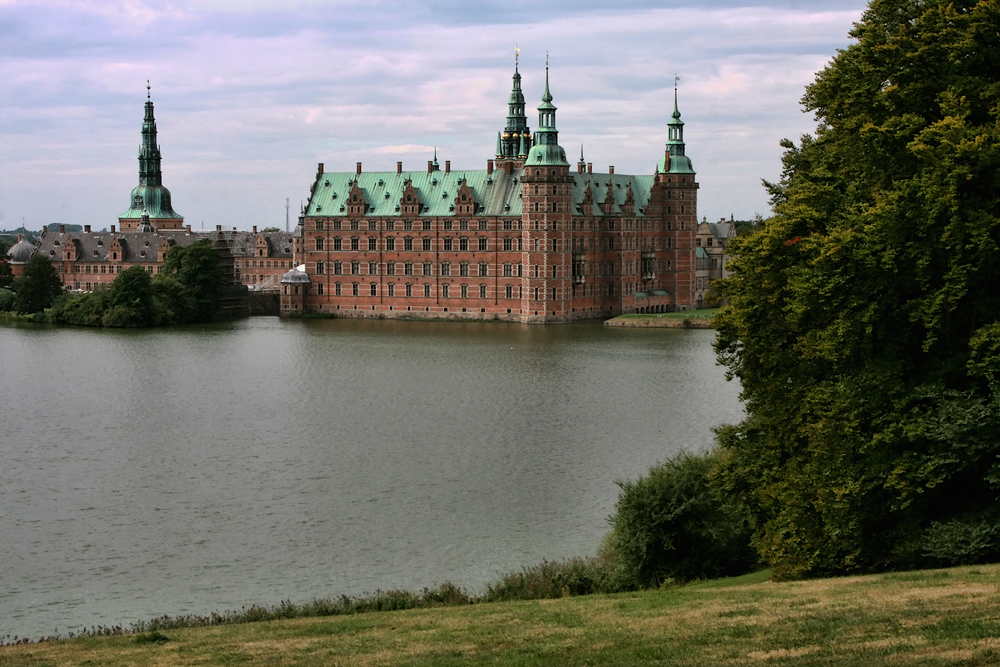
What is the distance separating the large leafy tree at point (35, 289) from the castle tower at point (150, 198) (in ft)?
122

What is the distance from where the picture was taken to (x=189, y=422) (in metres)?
35.5

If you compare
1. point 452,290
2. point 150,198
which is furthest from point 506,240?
point 150,198

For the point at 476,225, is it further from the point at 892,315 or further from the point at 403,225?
the point at 892,315

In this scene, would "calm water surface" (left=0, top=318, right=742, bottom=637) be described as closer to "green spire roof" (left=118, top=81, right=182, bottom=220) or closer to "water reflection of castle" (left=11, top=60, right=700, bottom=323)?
"water reflection of castle" (left=11, top=60, right=700, bottom=323)

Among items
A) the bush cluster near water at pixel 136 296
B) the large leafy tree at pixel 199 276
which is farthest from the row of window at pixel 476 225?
the bush cluster near water at pixel 136 296

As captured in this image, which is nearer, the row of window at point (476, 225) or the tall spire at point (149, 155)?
the row of window at point (476, 225)

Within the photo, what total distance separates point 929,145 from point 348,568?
37.6ft

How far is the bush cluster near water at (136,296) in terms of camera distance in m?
68.9

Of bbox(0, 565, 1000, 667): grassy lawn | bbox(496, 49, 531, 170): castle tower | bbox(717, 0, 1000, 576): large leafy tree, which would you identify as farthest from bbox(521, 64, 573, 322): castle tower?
bbox(0, 565, 1000, 667): grassy lawn

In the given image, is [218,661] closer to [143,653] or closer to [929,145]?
[143,653]

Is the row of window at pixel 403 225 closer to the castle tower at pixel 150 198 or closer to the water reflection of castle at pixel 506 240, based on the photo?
the water reflection of castle at pixel 506 240

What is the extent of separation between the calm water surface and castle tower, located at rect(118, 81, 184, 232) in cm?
6197

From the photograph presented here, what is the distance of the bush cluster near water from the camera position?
68.9 meters

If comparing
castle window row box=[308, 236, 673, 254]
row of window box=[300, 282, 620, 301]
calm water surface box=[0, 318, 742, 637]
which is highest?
castle window row box=[308, 236, 673, 254]
